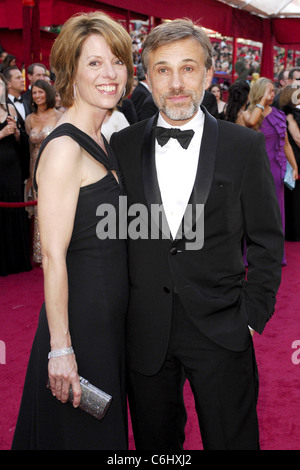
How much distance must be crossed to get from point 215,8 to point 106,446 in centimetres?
981

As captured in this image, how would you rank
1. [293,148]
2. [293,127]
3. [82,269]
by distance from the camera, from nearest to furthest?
1. [82,269]
2. [293,127]
3. [293,148]

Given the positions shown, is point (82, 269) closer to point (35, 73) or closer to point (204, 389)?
point (204, 389)

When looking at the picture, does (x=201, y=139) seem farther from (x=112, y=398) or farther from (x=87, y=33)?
A: (x=112, y=398)

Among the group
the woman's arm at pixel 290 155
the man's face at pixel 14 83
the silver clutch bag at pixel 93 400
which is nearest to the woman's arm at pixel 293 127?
the woman's arm at pixel 290 155

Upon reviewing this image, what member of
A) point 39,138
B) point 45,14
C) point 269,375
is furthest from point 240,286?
point 45,14

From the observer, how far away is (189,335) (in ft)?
5.90

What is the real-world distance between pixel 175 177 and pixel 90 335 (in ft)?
1.88

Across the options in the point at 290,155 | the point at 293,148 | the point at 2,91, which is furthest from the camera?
the point at 293,148

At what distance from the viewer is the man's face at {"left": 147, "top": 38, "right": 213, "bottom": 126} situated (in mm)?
1779

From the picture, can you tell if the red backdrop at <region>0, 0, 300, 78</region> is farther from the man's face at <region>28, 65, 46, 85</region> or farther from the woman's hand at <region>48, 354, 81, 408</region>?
the woman's hand at <region>48, 354, 81, 408</region>

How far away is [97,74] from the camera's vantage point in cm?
176

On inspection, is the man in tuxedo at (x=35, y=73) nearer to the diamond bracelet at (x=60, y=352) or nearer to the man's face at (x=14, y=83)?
the man's face at (x=14, y=83)

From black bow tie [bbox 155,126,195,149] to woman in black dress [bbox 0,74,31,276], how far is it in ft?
11.6

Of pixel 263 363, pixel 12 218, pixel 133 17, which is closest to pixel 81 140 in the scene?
pixel 263 363
